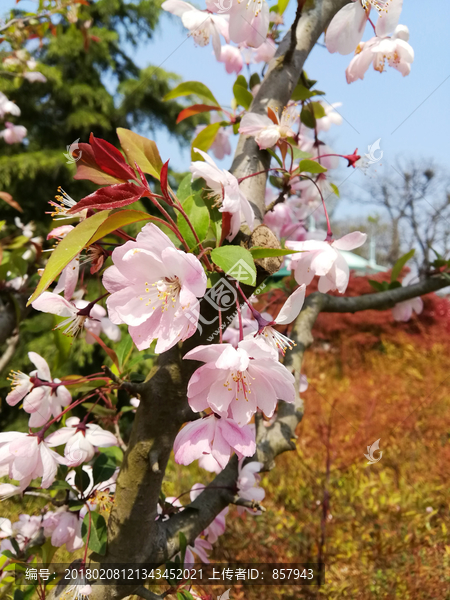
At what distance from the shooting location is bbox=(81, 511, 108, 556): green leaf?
1.90ft

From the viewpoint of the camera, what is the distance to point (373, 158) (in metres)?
0.65

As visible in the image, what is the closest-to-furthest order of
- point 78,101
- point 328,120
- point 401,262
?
point 401,262, point 328,120, point 78,101

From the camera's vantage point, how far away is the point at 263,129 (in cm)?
61

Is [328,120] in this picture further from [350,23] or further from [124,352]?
[124,352]

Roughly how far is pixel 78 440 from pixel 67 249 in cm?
42

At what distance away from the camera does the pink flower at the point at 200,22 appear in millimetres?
666

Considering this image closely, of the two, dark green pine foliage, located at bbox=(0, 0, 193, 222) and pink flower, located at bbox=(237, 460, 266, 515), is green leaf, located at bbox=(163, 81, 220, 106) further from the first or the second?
dark green pine foliage, located at bbox=(0, 0, 193, 222)

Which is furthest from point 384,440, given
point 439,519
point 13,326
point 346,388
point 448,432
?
point 13,326

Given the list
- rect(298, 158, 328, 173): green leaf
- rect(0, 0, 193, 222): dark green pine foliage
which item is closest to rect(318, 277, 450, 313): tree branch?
rect(298, 158, 328, 173): green leaf

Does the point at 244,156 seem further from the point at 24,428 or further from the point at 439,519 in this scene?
the point at 24,428

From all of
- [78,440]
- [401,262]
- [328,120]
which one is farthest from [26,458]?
[328,120]

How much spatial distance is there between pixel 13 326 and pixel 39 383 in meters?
0.65

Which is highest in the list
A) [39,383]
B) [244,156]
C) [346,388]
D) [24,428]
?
[346,388]

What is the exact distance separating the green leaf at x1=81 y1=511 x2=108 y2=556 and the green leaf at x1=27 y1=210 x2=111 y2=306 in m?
0.43
